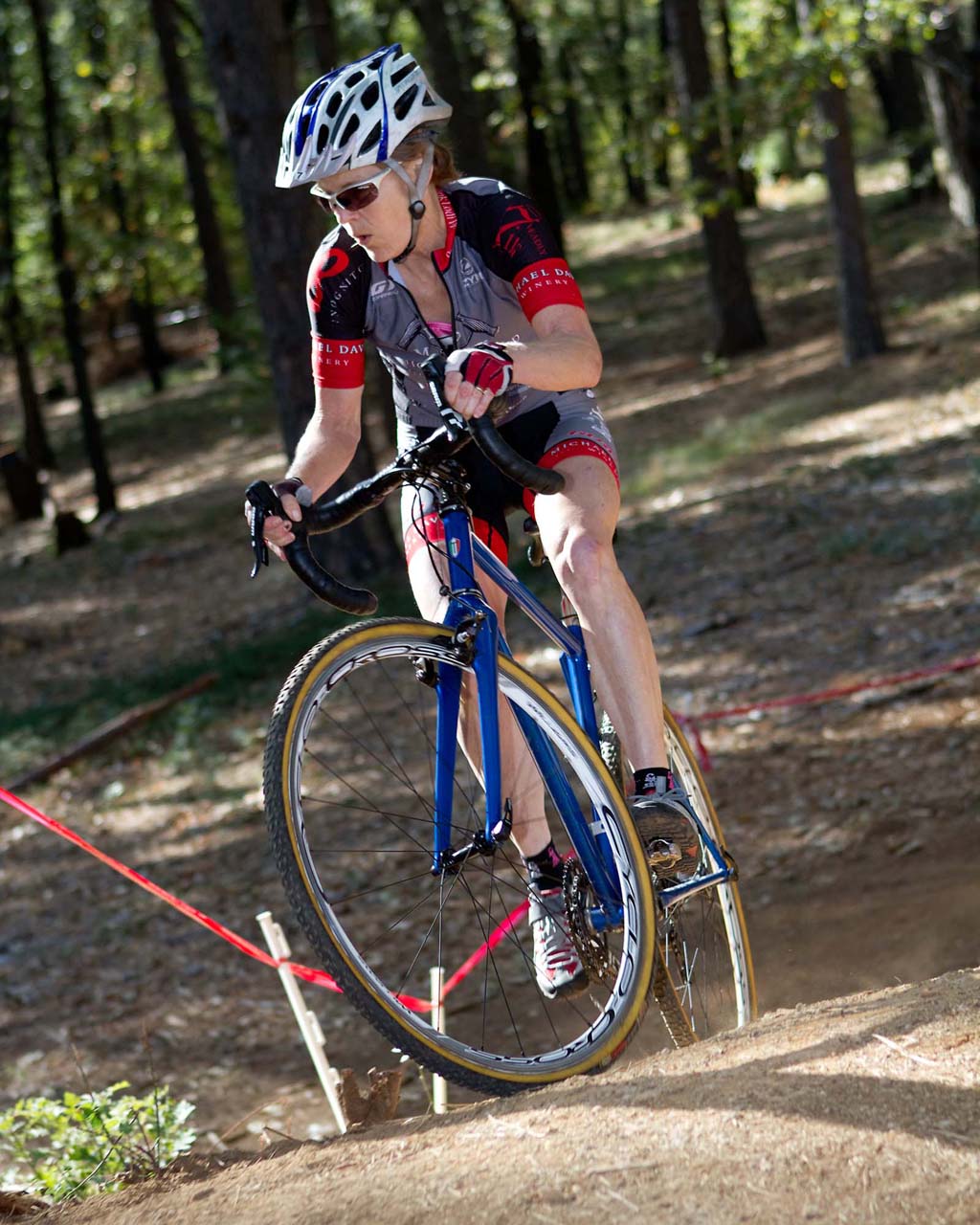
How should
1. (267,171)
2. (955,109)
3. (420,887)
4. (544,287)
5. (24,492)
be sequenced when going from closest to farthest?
(544,287), (420,887), (267,171), (955,109), (24,492)

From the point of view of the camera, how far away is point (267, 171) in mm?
10992

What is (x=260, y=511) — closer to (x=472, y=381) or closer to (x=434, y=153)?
(x=472, y=381)

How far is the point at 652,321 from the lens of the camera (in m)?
23.5

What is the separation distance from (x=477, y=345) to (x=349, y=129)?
582mm

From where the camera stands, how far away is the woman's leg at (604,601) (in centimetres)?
352

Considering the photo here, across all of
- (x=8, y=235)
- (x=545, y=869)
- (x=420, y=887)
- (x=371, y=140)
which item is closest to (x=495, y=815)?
(x=545, y=869)

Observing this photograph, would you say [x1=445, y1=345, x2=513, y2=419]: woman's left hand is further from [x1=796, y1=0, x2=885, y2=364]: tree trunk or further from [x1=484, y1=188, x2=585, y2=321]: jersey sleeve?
[x1=796, y1=0, x2=885, y2=364]: tree trunk

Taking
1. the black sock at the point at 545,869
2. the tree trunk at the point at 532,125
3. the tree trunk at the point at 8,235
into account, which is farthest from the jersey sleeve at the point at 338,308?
the tree trunk at the point at 532,125

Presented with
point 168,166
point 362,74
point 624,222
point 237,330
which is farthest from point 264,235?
point 624,222

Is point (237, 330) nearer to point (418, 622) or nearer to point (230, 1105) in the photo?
point (230, 1105)

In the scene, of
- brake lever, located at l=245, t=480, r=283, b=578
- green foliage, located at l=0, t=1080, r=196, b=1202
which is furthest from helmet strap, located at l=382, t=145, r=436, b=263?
green foliage, located at l=0, t=1080, r=196, b=1202

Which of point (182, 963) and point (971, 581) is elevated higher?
point (971, 581)

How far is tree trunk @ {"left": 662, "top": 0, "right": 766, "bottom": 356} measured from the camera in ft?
54.4

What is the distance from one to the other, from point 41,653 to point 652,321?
1274 cm
